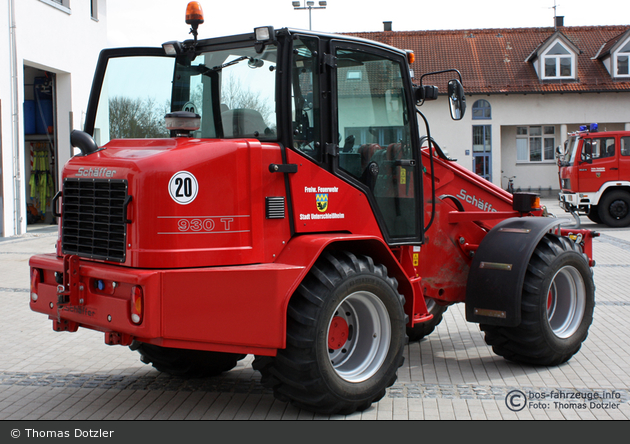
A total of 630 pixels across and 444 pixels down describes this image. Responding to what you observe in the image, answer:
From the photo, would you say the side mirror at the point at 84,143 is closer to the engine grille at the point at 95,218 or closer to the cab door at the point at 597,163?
the engine grille at the point at 95,218

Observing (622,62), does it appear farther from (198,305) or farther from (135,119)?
(198,305)

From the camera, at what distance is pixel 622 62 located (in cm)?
3816

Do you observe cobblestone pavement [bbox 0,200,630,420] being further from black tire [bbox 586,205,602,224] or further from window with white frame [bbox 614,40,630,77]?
window with white frame [bbox 614,40,630,77]

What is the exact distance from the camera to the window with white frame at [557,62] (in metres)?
38.4

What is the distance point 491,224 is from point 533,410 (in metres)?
2.24

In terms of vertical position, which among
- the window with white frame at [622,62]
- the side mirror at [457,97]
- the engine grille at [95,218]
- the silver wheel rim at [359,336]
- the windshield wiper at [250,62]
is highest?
the window with white frame at [622,62]

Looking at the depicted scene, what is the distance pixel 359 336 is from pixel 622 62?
126ft

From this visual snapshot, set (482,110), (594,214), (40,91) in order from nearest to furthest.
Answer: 1. (594,214)
2. (40,91)
3. (482,110)

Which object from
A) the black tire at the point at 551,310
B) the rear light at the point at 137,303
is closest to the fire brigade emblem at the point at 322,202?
the rear light at the point at 137,303

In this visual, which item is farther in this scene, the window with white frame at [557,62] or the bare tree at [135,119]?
the window with white frame at [557,62]

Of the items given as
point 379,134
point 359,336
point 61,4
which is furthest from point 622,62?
point 359,336

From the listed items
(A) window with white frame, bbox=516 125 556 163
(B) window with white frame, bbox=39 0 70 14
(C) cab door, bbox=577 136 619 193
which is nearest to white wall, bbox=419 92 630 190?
(A) window with white frame, bbox=516 125 556 163

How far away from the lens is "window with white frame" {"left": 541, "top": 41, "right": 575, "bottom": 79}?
3841 cm

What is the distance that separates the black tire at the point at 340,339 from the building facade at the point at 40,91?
14996 mm
